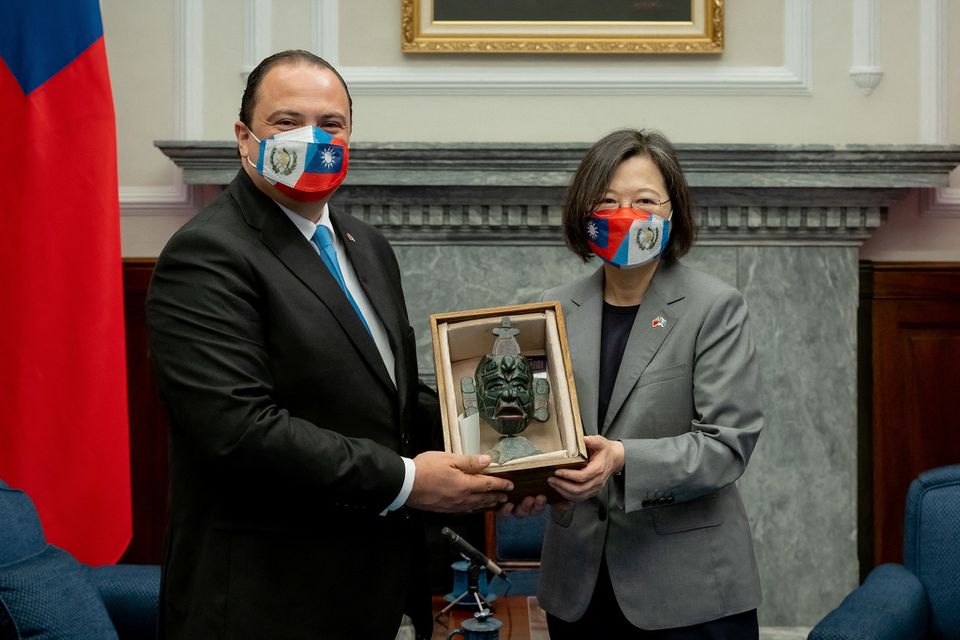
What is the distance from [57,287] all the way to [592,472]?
1842mm

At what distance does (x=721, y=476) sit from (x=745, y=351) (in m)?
0.25

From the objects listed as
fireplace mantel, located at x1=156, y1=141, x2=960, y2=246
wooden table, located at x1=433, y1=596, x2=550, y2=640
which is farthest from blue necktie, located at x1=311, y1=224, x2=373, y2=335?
fireplace mantel, located at x1=156, y1=141, x2=960, y2=246

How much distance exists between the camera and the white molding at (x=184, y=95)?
341 centimetres

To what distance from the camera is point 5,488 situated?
2176 mm

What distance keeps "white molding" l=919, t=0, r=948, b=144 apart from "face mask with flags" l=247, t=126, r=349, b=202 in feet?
8.39

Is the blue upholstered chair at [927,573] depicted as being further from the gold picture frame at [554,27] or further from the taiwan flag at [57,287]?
the taiwan flag at [57,287]

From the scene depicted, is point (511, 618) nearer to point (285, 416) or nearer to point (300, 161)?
point (285, 416)

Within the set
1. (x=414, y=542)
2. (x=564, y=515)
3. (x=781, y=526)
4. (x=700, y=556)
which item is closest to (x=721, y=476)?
(x=700, y=556)

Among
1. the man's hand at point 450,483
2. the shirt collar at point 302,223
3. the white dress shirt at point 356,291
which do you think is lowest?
the man's hand at point 450,483

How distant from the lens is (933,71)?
3387 mm

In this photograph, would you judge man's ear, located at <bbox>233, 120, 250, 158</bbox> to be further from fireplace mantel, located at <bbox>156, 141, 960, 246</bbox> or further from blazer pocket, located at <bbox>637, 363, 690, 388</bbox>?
fireplace mantel, located at <bbox>156, 141, 960, 246</bbox>

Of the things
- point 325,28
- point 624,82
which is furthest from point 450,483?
point 325,28

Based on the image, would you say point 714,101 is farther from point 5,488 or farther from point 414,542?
point 5,488

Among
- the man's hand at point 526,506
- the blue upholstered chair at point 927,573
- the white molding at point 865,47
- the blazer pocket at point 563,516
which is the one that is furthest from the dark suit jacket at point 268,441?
the white molding at point 865,47
